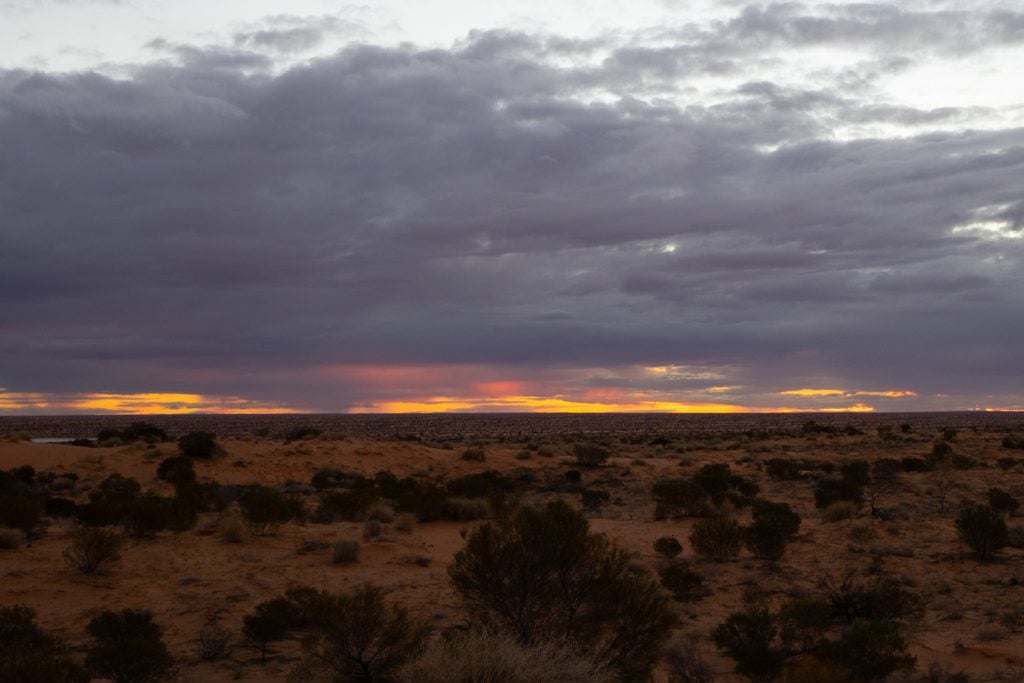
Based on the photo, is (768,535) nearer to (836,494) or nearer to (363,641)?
(836,494)

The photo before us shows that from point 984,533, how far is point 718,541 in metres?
6.12

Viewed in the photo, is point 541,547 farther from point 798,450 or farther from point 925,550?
point 798,450

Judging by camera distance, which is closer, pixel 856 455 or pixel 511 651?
pixel 511 651

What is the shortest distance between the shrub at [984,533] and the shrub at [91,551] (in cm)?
1956

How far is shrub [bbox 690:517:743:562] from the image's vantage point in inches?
789

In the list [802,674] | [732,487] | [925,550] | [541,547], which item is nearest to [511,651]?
[541,547]

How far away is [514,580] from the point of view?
36.6 feet

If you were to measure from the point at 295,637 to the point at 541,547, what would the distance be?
5542mm

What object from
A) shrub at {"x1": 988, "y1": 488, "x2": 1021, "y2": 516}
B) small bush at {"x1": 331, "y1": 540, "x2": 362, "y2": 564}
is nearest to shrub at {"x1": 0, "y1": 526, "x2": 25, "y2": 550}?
small bush at {"x1": 331, "y1": 540, "x2": 362, "y2": 564}

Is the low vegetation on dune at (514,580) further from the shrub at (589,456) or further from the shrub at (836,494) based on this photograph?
the shrub at (589,456)

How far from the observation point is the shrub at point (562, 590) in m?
10.6

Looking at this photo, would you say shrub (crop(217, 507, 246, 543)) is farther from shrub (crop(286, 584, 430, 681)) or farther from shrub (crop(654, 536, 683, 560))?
shrub (crop(654, 536, 683, 560))

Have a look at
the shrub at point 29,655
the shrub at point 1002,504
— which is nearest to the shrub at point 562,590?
the shrub at point 29,655

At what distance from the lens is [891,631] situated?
11.5 meters
